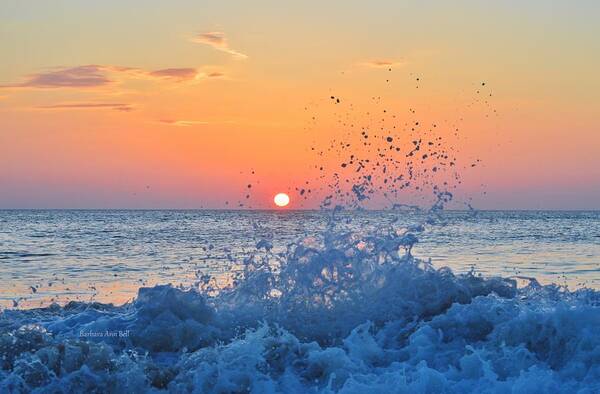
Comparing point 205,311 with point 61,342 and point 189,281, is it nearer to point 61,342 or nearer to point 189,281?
point 61,342

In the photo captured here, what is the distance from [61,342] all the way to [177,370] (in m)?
1.45

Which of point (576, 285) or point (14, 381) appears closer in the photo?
point (14, 381)

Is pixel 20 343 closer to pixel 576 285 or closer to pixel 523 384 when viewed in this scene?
pixel 523 384

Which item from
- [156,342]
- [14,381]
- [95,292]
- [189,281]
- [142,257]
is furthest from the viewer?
[142,257]

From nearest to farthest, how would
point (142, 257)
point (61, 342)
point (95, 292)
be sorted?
point (61, 342)
point (95, 292)
point (142, 257)

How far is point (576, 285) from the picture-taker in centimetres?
1566

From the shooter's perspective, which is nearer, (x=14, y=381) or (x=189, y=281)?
(x=14, y=381)

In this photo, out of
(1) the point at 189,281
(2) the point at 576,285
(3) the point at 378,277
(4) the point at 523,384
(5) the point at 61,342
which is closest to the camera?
(4) the point at 523,384

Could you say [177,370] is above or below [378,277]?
below

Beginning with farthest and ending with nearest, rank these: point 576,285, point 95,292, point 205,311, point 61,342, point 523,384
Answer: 1. point 576,285
2. point 95,292
3. point 205,311
4. point 61,342
5. point 523,384

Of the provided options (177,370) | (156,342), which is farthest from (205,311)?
(177,370)

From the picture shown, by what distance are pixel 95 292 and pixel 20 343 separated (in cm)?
649

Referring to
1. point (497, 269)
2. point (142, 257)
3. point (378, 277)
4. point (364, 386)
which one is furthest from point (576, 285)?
point (142, 257)

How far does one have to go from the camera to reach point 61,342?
8078 mm
